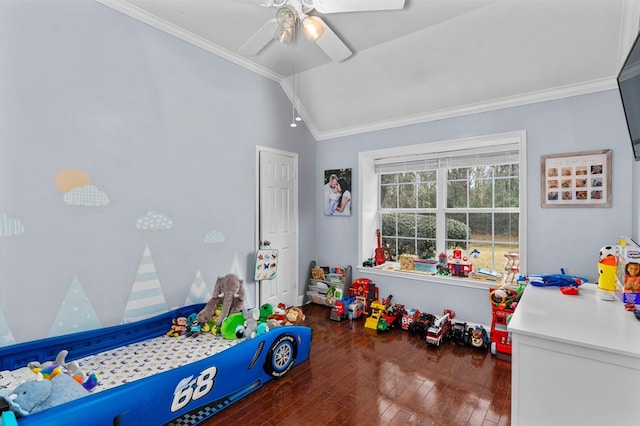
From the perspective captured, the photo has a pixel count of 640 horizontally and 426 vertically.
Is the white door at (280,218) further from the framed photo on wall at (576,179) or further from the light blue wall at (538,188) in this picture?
the framed photo on wall at (576,179)

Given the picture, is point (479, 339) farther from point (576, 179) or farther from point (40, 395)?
point (40, 395)

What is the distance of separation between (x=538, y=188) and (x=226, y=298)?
2.97 meters

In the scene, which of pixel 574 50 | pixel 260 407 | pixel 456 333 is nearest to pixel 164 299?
pixel 260 407

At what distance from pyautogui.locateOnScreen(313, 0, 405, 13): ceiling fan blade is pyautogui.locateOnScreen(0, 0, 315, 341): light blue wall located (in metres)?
1.51

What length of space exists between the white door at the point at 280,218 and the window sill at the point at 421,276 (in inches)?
35.9

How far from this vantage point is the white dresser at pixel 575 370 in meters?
1.12

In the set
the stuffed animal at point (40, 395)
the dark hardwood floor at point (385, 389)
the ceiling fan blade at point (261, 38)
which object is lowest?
the dark hardwood floor at point (385, 389)

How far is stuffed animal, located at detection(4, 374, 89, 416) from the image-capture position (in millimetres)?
1312

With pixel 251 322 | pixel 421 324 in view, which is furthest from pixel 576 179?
pixel 251 322

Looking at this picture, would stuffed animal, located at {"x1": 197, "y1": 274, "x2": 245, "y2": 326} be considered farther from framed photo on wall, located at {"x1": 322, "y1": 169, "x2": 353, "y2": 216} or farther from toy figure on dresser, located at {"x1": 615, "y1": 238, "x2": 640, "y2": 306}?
toy figure on dresser, located at {"x1": 615, "y1": 238, "x2": 640, "y2": 306}

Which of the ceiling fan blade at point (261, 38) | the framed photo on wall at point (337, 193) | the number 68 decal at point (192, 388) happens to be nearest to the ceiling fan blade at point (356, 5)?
the ceiling fan blade at point (261, 38)

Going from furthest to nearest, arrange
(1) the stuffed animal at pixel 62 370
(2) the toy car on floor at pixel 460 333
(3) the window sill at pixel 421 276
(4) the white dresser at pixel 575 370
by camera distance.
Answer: (3) the window sill at pixel 421 276, (2) the toy car on floor at pixel 460 333, (1) the stuffed animal at pixel 62 370, (4) the white dresser at pixel 575 370

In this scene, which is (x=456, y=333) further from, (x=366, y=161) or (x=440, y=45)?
(x=440, y=45)

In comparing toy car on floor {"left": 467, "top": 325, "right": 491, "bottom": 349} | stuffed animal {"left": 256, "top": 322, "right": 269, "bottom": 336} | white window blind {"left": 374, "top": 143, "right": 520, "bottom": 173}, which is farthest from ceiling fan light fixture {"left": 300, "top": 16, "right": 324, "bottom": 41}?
toy car on floor {"left": 467, "top": 325, "right": 491, "bottom": 349}
